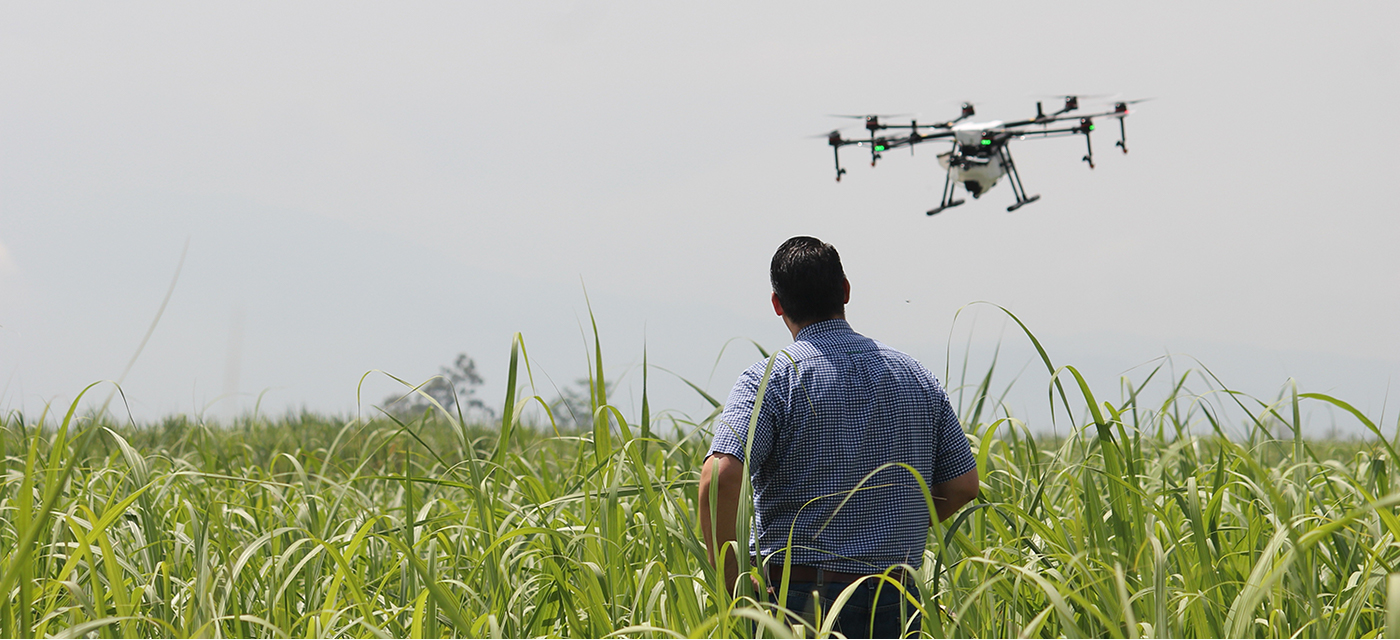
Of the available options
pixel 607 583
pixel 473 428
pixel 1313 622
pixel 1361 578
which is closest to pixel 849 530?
pixel 607 583

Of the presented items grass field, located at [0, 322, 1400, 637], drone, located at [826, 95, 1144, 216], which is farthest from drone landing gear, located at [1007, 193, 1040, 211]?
grass field, located at [0, 322, 1400, 637]

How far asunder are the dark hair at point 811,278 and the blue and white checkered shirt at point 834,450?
0.12 metres

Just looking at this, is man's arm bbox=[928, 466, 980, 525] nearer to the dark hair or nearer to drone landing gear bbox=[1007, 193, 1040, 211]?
the dark hair

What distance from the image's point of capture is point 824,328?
8.88 ft

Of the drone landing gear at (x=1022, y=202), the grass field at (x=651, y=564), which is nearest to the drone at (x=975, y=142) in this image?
the drone landing gear at (x=1022, y=202)

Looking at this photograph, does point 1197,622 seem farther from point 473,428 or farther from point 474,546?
point 473,428

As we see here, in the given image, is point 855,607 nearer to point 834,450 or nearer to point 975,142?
point 834,450

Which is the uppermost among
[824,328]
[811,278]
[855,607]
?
[811,278]

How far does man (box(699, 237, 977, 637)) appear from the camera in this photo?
Answer: 249cm

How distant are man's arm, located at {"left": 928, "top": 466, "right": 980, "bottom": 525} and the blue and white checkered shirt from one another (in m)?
0.12

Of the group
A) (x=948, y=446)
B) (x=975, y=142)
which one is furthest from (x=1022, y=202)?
(x=948, y=446)

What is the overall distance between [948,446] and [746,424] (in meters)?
0.67

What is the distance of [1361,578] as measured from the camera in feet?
8.43

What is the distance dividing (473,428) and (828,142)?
13.3 m
